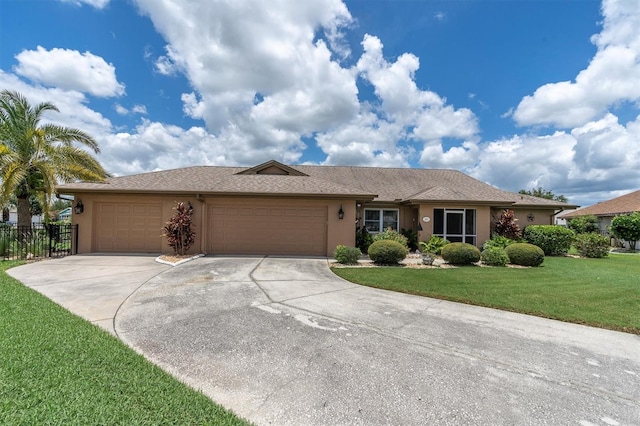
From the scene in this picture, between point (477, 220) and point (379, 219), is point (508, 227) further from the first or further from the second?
point (379, 219)

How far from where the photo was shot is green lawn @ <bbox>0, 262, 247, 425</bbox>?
2.38 m

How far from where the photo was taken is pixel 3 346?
3.47 meters

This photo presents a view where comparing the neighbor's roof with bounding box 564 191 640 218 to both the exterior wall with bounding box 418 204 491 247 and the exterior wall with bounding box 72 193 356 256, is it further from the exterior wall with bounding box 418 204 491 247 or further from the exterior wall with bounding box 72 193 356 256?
the exterior wall with bounding box 72 193 356 256

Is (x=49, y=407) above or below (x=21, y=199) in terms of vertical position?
below

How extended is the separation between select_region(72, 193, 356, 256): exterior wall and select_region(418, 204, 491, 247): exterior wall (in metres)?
3.81

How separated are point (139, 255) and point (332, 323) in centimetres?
1067

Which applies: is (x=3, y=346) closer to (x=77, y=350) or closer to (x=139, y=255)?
(x=77, y=350)

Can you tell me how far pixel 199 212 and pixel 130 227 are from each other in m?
3.14

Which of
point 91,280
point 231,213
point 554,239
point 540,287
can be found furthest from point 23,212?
point 554,239

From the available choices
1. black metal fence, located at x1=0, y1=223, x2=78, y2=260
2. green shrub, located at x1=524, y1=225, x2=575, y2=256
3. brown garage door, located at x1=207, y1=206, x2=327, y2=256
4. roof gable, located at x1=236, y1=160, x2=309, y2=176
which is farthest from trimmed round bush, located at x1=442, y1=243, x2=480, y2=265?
black metal fence, located at x1=0, y1=223, x2=78, y2=260

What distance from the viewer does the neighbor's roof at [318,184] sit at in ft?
40.5

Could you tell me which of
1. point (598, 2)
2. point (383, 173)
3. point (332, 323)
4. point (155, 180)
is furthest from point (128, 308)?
point (383, 173)

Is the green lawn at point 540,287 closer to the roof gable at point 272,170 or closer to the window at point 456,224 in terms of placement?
the window at point 456,224

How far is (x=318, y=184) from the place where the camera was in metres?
13.5
